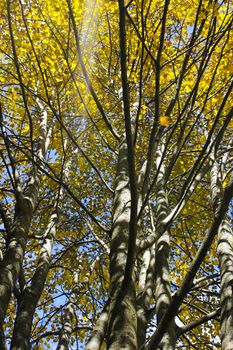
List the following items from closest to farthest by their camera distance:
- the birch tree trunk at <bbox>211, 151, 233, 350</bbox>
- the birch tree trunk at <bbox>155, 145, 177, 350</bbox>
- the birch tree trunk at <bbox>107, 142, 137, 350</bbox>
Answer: the birch tree trunk at <bbox>107, 142, 137, 350</bbox> → the birch tree trunk at <bbox>155, 145, 177, 350</bbox> → the birch tree trunk at <bbox>211, 151, 233, 350</bbox>

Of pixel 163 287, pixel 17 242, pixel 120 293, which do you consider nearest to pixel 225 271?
pixel 163 287

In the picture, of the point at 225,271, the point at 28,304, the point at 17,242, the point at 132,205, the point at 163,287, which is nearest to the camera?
the point at 132,205

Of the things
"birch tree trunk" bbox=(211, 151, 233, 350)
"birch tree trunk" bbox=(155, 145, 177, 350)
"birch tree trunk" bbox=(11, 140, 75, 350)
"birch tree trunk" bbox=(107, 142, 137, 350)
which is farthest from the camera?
"birch tree trunk" bbox=(11, 140, 75, 350)

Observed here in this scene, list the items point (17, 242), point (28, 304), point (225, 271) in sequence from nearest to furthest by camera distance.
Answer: point (28, 304) → point (225, 271) → point (17, 242)

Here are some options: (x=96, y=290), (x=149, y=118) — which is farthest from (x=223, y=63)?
(x=96, y=290)

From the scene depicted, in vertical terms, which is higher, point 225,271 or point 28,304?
point 225,271

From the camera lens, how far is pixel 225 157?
6.08 metres

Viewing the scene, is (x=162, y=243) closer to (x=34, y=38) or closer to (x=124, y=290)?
(x=124, y=290)

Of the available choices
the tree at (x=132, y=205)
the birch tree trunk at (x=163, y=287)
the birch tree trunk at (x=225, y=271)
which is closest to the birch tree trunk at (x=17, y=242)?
the tree at (x=132, y=205)

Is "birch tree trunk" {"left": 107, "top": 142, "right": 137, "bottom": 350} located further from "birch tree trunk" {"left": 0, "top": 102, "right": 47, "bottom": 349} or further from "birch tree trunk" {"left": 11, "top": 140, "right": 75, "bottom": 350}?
"birch tree trunk" {"left": 0, "top": 102, "right": 47, "bottom": 349}

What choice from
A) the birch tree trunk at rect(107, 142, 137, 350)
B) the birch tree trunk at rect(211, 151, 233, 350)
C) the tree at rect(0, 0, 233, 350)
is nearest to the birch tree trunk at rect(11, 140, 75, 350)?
the tree at rect(0, 0, 233, 350)

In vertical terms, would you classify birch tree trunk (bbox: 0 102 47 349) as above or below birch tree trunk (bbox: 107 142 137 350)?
above

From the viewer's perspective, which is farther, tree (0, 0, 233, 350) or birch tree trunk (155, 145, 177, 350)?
birch tree trunk (155, 145, 177, 350)

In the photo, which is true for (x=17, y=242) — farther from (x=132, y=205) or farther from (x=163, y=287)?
(x=132, y=205)
